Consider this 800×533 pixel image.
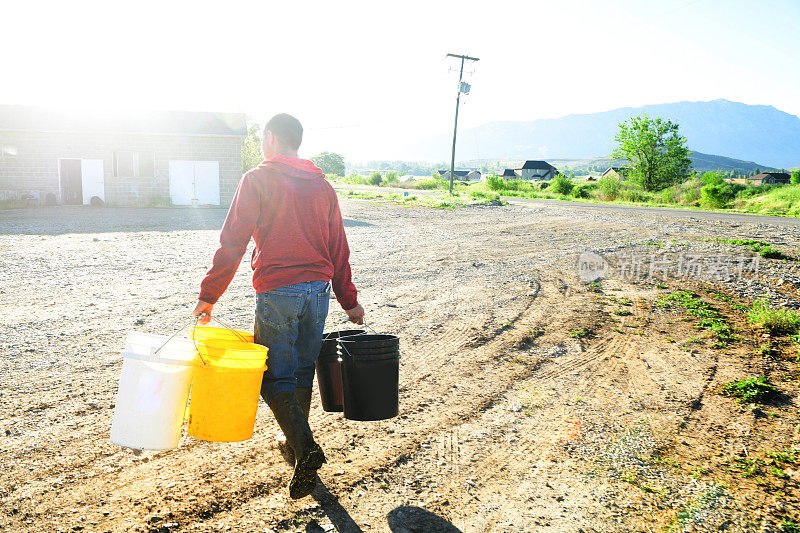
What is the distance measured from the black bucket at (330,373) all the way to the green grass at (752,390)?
310cm

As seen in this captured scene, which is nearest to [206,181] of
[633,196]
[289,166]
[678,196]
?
[289,166]

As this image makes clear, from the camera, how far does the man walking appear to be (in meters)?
2.77

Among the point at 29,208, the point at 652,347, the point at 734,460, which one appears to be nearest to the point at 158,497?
the point at 734,460

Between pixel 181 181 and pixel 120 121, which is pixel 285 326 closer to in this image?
pixel 181 181

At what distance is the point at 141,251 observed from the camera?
11242 millimetres

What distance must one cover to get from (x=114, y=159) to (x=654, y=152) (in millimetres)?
53673

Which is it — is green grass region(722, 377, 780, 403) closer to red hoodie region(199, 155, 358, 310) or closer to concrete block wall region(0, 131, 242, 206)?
red hoodie region(199, 155, 358, 310)

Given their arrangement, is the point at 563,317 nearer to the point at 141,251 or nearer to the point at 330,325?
the point at 330,325

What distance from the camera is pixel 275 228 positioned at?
112 inches

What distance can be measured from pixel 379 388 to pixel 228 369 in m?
0.90

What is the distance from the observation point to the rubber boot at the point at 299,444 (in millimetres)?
2652

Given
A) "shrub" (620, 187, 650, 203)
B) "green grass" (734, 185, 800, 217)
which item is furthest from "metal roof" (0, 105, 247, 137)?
"shrub" (620, 187, 650, 203)

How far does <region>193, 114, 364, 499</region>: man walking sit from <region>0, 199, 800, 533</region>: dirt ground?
556mm

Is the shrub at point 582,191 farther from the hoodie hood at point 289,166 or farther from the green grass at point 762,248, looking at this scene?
the hoodie hood at point 289,166
